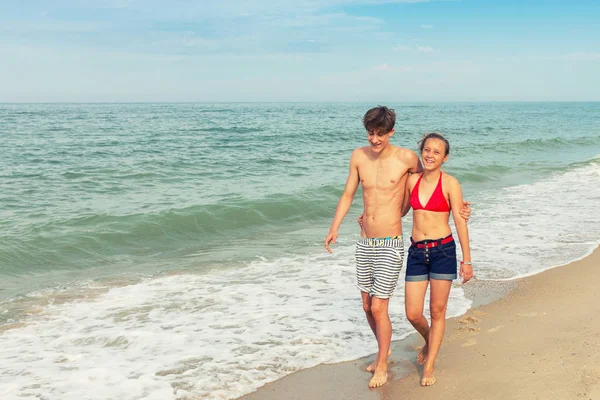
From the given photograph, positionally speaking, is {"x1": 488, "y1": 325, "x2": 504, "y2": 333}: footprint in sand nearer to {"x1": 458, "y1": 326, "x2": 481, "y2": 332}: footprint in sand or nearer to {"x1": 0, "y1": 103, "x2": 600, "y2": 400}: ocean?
{"x1": 458, "y1": 326, "x2": 481, "y2": 332}: footprint in sand

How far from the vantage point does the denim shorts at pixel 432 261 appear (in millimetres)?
3916

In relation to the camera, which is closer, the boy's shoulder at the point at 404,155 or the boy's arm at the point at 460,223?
the boy's arm at the point at 460,223

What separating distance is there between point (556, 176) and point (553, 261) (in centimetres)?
1069

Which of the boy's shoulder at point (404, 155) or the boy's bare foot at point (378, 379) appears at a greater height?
the boy's shoulder at point (404, 155)

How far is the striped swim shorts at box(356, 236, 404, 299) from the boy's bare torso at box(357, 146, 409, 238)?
0.06m

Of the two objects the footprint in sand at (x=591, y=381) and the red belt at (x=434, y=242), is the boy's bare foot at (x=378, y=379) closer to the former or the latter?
the red belt at (x=434, y=242)

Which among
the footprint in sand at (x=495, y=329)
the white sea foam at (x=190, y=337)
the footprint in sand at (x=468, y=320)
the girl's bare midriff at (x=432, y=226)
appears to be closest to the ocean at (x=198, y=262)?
the white sea foam at (x=190, y=337)

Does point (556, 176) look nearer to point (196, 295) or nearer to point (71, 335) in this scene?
point (196, 295)

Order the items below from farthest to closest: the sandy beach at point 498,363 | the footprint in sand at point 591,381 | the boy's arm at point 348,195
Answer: the boy's arm at point 348,195
the sandy beach at point 498,363
the footprint in sand at point 591,381

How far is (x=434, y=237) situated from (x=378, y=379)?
1107 mm

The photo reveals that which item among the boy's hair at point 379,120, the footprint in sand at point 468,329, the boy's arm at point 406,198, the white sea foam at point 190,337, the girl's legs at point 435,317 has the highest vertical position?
the boy's hair at point 379,120

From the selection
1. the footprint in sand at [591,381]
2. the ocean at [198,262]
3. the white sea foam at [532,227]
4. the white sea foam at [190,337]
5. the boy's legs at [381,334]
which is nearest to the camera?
the footprint in sand at [591,381]

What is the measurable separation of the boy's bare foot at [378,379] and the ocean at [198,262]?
1.96 feet

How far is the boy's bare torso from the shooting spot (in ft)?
13.4
